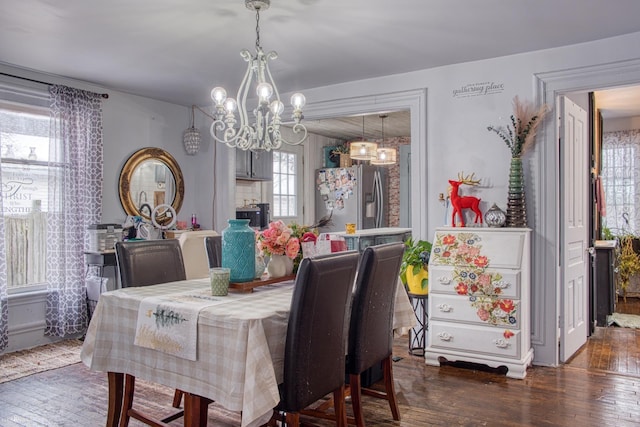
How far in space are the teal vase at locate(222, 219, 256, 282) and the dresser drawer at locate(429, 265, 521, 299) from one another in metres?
1.69

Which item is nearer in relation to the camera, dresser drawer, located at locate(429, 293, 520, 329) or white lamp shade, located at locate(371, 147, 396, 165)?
dresser drawer, located at locate(429, 293, 520, 329)

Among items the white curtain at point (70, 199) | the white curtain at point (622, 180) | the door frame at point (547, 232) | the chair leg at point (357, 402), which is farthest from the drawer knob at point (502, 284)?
the white curtain at point (622, 180)

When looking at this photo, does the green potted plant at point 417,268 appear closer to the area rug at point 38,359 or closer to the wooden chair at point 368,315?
the wooden chair at point 368,315

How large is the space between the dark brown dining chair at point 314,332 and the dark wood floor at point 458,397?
2.81 feet

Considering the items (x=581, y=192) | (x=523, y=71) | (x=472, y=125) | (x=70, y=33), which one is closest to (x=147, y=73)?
(x=70, y=33)

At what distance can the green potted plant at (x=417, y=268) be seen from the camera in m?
3.89

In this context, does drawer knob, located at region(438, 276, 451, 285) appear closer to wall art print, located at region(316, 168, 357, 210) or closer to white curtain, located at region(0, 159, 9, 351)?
white curtain, located at region(0, 159, 9, 351)

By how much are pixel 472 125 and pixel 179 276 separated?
2610mm

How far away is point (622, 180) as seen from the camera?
21.3 feet

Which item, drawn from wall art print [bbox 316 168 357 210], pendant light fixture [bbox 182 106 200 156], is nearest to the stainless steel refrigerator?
wall art print [bbox 316 168 357 210]

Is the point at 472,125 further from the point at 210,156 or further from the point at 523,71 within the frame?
the point at 210,156

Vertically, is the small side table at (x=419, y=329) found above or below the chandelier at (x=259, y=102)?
below

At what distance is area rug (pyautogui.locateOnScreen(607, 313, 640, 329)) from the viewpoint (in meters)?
4.93

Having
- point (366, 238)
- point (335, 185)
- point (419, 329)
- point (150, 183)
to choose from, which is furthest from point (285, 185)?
point (419, 329)
